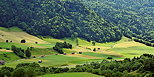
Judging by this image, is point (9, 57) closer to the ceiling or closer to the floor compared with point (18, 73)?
closer to the ceiling

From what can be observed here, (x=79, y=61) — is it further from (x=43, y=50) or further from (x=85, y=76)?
(x=85, y=76)

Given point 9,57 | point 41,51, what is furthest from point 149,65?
point 41,51

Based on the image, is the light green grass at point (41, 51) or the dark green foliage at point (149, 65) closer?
the dark green foliage at point (149, 65)

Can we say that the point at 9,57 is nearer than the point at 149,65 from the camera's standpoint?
No

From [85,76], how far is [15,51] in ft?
263

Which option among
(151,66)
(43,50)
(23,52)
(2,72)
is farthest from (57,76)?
(43,50)

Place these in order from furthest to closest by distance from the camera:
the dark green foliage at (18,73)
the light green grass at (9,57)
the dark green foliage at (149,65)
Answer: the light green grass at (9,57), the dark green foliage at (149,65), the dark green foliage at (18,73)

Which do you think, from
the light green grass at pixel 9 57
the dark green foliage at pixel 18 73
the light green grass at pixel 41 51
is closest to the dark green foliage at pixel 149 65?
the dark green foliage at pixel 18 73

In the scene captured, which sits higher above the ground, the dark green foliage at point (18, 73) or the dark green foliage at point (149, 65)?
the dark green foliage at point (149, 65)

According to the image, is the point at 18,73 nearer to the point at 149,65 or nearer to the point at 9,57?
the point at 149,65

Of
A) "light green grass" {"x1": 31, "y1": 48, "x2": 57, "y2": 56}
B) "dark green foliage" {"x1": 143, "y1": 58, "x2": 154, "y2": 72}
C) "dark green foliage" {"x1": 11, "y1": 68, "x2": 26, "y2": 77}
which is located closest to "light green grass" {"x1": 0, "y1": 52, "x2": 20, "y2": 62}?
"light green grass" {"x1": 31, "y1": 48, "x2": 57, "y2": 56}

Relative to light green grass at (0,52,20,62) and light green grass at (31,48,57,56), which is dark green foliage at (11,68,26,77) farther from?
light green grass at (31,48,57,56)

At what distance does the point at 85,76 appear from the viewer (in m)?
100

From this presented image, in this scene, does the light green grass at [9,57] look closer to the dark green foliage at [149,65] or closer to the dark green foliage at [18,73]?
the dark green foliage at [18,73]
